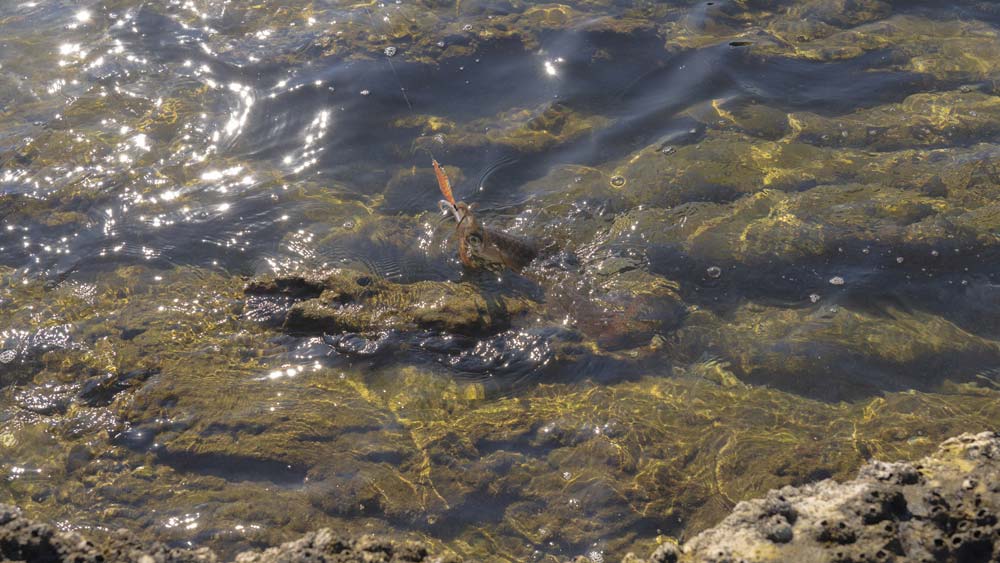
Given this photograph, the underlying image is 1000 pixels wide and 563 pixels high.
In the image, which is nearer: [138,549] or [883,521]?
[883,521]

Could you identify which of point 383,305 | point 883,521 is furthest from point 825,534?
point 383,305

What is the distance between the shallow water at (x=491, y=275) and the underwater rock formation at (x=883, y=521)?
935mm

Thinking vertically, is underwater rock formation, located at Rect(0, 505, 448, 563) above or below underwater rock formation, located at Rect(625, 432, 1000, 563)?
above

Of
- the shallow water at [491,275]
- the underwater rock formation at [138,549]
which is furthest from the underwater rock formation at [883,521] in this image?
the underwater rock formation at [138,549]

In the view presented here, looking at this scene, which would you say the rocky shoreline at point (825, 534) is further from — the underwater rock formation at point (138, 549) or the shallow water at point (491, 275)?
the shallow water at point (491, 275)

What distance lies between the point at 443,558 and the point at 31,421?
3.08 metres

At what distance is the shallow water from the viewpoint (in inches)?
164

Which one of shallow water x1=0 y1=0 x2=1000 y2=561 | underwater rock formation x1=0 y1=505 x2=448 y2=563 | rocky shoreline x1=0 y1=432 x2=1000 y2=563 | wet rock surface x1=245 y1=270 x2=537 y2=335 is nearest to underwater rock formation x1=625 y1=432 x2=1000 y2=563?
rocky shoreline x1=0 y1=432 x2=1000 y2=563

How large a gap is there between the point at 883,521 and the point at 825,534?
240mm

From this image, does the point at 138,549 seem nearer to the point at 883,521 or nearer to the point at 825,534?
the point at 825,534

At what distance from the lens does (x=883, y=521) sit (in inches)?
111

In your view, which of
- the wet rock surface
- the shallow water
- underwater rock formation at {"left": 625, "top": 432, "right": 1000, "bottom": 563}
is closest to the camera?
underwater rock formation at {"left": 625, "top": 432, "right": 1000, "bottom": 563}

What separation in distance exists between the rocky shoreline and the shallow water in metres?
0.91

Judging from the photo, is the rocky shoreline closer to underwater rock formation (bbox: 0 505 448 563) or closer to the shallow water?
underwater rock formation (bbox: 0 505 448 563)
